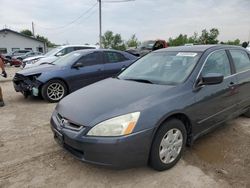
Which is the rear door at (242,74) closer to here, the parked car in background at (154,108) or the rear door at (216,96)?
the parked car in background at (154,108)

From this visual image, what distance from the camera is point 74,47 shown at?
1165 centimetres

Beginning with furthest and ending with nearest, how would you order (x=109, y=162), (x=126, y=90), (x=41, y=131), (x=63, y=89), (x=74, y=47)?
1. (x=74, y=47)
2. (x=63, y=89)
3. (x=41, y=131)
4. (x=126, y=90)
5. (x=109, y=162)

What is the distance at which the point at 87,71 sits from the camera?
6613mm

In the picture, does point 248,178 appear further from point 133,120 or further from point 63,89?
point 63,89

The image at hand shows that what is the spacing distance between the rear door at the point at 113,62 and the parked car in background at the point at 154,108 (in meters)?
2.96

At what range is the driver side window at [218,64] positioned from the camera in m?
3.40

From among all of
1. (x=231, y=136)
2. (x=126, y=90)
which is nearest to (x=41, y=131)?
(x=126, y=90)

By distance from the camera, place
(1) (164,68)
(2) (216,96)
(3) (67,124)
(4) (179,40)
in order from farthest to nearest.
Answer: (4) (179,40) < (1) (164,68) < (2) (216,96) < (3) (67,124)

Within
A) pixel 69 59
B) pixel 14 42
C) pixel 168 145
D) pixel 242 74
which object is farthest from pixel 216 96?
pixel 14 42

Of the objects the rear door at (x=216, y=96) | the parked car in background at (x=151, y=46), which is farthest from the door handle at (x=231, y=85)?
the parked car in background at (x=151, y=46)

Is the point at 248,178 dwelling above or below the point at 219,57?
below

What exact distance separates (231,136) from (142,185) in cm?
204

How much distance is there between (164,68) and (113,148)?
162cm

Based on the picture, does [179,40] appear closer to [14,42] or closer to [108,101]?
[14,42]
